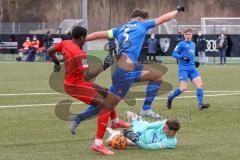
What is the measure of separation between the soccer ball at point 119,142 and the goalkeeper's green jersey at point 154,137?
243mm

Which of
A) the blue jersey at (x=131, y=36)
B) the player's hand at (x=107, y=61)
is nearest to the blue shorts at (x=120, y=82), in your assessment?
the blue jersey at (x=131, y=36)

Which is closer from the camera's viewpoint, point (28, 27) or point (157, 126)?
point (157, 126)

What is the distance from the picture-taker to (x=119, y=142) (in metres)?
11.4

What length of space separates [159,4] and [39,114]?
63607 mm

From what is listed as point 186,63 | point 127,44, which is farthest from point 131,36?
point 186,63

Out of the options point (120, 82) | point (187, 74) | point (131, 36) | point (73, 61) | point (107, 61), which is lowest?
point (187, 74)

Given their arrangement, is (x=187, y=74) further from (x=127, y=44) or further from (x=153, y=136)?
(x=153, y=136)

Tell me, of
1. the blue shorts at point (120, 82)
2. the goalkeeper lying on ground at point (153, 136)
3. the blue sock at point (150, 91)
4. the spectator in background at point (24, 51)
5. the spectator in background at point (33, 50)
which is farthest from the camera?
the spectator in background at point (24, 51)

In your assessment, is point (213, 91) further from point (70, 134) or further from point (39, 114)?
point (70, 134)

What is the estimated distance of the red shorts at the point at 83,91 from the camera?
12.2 meters

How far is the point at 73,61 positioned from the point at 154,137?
185cm

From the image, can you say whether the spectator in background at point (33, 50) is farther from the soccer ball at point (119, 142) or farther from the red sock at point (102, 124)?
the red sock at point (102, 124)

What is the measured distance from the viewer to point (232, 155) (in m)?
10.6

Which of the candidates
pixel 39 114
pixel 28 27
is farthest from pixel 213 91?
pixel 28 27
